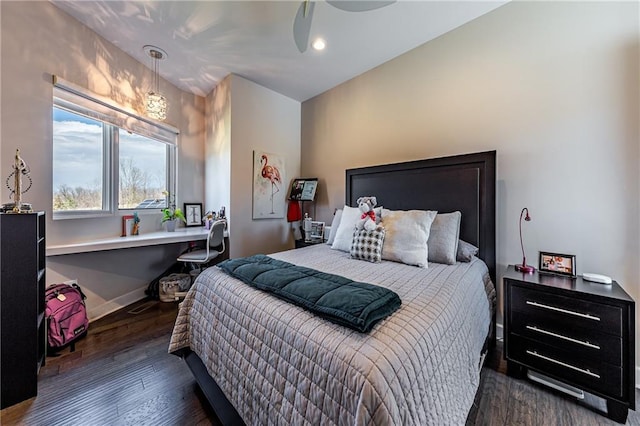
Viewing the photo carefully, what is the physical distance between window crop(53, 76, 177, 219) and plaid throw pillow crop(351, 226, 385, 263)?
2.72 metres

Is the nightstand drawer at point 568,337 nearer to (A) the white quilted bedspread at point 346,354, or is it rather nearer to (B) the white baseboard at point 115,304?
(A) the white quilted bedspread at point 346,354

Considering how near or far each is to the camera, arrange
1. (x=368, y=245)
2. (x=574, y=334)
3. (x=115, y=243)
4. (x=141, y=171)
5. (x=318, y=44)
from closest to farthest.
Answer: (x=574, y=334), (x=368, y=245), (x=115, y=243), (x=318, y=44), (x=141, y=171)

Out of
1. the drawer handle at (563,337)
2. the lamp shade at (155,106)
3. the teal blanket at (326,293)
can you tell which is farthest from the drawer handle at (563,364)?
the lamp shade at (155,106)

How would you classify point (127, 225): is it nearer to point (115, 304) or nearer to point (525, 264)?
point (115, 304)

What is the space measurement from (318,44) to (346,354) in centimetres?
288

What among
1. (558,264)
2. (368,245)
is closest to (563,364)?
(558,264)

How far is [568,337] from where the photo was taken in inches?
60.6

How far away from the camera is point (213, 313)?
1.49 metres

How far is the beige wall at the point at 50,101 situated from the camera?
77.0 inches

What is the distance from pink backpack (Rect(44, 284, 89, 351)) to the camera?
200 centimetres

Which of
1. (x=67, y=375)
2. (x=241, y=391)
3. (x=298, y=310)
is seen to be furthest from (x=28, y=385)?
(x=298, y=310)

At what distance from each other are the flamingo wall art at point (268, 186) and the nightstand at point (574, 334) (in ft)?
9.34

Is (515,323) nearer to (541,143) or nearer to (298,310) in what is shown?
(541,143)

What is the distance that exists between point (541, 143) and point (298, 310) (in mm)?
2294
